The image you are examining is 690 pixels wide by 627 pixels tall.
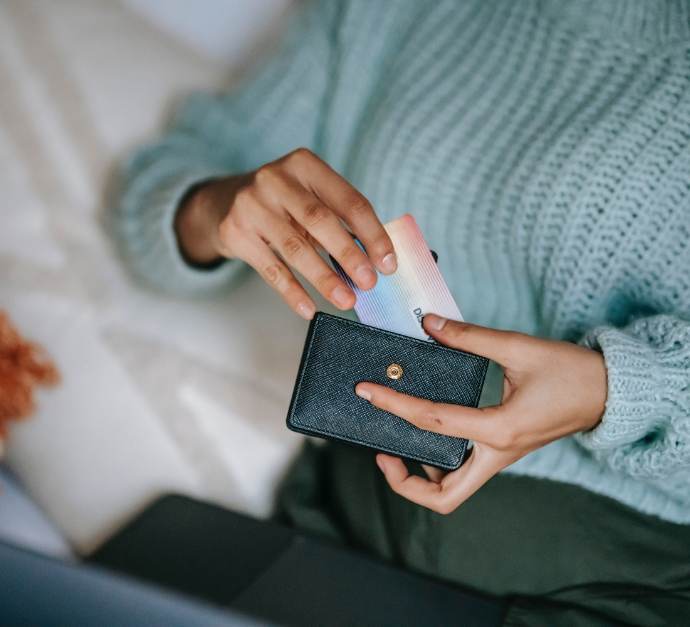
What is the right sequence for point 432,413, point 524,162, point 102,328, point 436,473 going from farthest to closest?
point 102,328 < point 524,162 < point 436,473 < point 432,413

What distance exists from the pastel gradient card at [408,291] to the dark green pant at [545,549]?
1.03ft

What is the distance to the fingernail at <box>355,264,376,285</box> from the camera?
1.64 feet

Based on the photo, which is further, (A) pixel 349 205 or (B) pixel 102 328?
(B) pixel 102 328

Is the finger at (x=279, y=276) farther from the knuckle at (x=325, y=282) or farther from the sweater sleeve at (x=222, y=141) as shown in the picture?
the sweater sleeve at (x=222, y=141)

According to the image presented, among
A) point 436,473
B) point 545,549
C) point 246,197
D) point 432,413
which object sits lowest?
point 545,549

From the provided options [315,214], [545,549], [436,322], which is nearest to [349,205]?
[315,214]

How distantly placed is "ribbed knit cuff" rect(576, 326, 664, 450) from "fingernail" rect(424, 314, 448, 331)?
0.18 m

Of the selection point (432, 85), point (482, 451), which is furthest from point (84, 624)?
point (432, 85)

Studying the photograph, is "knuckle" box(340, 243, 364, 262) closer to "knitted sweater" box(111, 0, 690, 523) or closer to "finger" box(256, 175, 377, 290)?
"finger" box(256, 175, 377, 290)

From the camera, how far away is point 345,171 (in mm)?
880

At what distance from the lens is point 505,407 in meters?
0.52

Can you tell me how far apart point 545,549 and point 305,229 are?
0.49 metres

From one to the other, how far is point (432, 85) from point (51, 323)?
68cm

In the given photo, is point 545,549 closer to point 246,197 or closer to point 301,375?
point 301,375
